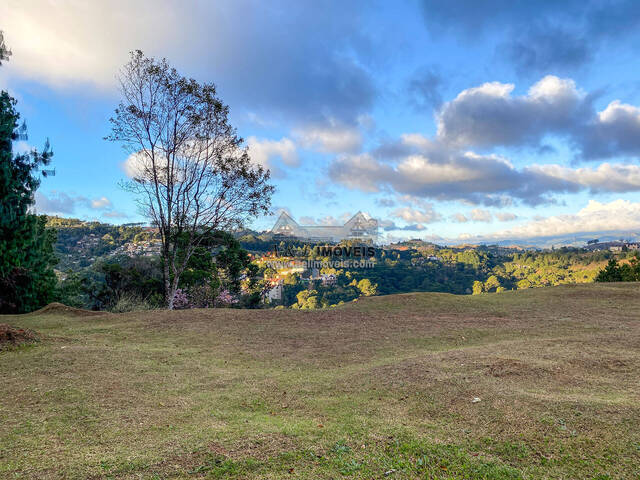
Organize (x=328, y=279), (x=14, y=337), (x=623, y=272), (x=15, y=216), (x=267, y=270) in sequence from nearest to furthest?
(x=14, y=337)
(x=15, y=216)
(x=623, y=272)
(x=267, y=270)
(x=328, y=279)

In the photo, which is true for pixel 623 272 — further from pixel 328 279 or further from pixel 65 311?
pixel 65 311

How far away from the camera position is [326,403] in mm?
5547

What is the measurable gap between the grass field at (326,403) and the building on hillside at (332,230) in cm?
2034

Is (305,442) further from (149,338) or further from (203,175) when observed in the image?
(203,175)

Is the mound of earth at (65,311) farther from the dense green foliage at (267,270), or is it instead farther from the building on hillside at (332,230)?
the building on hillside at (332,230)

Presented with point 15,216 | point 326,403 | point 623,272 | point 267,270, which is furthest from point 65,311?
point 623,272

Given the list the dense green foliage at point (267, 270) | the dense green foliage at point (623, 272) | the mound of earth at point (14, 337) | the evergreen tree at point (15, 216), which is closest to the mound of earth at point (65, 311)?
the evergreen tree at point (15, 216)

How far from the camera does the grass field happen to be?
3.63 metres

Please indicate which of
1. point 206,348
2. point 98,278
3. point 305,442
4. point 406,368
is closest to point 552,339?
point 406,368

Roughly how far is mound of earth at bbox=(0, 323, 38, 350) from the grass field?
28cm

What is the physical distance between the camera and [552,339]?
934 centimetres

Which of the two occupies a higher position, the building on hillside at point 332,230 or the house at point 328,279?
the building on hillside at point 332,230

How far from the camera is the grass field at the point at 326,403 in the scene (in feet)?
11.9

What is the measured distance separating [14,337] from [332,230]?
2483 cm
